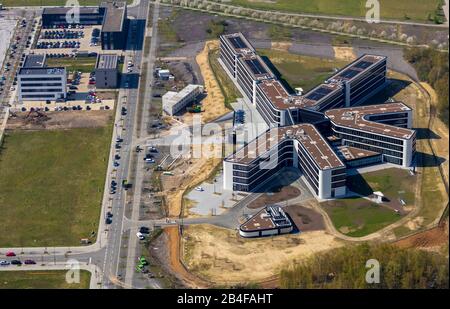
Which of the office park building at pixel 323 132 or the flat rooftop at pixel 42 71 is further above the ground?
the flat rooftop at pixel 42 71

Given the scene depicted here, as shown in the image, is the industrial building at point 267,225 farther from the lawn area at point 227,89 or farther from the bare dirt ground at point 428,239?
the lawn area at point 227,89

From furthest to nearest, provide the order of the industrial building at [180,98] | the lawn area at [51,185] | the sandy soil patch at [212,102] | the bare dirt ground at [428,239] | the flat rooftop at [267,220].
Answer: the industrial building at [180,98] < the sandy soil patch at [212,102] < the lawn area at [51,185] < the flat rooftop at [267,220] < the bare dirt ground at [428,239]

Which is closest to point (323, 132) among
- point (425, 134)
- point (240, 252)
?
point (425, 134)

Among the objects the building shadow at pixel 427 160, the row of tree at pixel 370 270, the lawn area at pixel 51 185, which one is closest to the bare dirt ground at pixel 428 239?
the row of tree at pixel 370 270

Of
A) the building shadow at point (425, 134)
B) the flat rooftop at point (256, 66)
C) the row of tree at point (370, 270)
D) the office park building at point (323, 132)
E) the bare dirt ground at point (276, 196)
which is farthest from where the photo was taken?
the flat rooftop at point (256, 66)

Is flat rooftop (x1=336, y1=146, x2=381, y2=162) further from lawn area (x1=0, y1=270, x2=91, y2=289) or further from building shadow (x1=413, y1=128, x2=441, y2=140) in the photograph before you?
lawn area (x1=0, y1=270, x2=91, y2=289)

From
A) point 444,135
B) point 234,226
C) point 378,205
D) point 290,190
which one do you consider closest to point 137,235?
point 234,226

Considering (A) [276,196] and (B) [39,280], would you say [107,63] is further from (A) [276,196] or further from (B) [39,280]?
(B) [39,280]

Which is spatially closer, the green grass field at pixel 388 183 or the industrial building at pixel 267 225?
the industrial building at pixel 267 225
